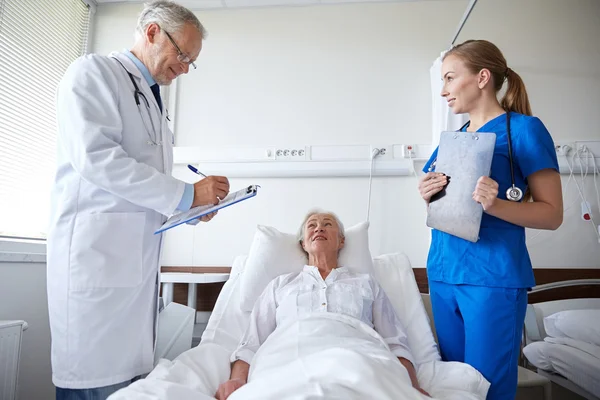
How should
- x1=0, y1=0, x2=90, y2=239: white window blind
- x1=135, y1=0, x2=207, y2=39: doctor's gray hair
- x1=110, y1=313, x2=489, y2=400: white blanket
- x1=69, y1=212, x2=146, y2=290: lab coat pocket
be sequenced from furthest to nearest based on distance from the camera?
x1=0, y1=0, x2=90, y2=239: white window blind
x1=135, y1=0, x2=207, y2=39: doctor's gray hair
x1=69, y1=212, x2=146, y2=290: lab coat pocket
x1=110, y1=313, x2=489, y2=400: white blanket

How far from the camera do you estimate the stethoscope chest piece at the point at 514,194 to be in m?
1.21

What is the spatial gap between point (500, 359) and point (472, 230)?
38 cm

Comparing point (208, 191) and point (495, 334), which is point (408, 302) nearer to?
point (495, 334)

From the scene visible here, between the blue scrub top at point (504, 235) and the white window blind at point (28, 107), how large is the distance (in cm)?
179

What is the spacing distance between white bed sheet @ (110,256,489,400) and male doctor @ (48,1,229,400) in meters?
0.16

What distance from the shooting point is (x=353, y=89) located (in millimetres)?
2719

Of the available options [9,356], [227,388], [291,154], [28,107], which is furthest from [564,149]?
[28,107]

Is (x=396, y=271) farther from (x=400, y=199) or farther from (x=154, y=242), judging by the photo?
(x=154, y=242)

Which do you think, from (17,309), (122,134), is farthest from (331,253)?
(17,309)

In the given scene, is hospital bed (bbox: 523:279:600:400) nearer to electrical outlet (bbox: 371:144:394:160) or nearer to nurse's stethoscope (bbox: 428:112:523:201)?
nurse's stethoscope (bbox: 428:112:523:201)

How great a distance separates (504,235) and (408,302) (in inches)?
28.9

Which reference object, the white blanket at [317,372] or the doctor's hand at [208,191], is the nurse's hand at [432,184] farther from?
the doctor's hand at [208,191]

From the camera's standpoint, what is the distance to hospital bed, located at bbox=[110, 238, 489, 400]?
1.08 meters

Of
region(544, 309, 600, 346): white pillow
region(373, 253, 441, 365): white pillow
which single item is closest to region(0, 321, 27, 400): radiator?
region(373, 253, 441, 365): white pillow
